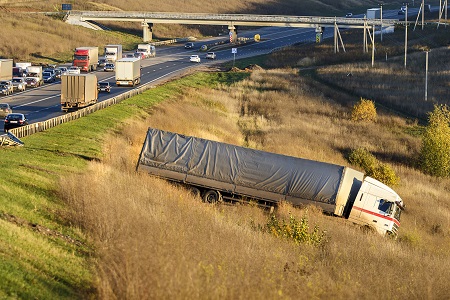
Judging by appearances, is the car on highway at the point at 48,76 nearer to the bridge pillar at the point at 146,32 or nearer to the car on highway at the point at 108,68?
the car on highway at the point at 108,68

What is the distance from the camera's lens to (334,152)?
60.7m

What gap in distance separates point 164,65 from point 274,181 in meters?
82.2

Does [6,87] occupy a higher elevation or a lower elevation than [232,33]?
lower

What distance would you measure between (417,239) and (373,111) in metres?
41.6

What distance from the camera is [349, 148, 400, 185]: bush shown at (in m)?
51.3

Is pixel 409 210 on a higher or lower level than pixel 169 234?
lower

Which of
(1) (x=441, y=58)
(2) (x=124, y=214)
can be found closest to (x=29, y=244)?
(2) (x=124, y=214)

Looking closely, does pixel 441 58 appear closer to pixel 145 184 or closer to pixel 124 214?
pixel 145 184

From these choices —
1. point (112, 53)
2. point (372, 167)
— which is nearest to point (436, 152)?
point (372, 167)

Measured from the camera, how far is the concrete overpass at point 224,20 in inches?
5866

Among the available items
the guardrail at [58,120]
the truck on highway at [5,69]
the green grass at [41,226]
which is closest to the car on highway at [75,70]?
the truck on highway at [5,69]

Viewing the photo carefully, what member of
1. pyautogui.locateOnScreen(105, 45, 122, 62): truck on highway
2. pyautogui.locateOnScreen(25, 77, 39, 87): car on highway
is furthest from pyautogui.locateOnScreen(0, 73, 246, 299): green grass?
pyautogui.locateOnScreen(105, 45, 122, 62): truck on highway

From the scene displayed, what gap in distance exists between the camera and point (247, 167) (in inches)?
1421

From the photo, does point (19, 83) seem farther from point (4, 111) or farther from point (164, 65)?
point (164, 65)
